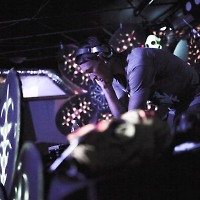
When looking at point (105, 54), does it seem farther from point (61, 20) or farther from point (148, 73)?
point (61, 20)

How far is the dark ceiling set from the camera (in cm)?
632

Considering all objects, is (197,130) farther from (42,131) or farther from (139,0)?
(42,131)

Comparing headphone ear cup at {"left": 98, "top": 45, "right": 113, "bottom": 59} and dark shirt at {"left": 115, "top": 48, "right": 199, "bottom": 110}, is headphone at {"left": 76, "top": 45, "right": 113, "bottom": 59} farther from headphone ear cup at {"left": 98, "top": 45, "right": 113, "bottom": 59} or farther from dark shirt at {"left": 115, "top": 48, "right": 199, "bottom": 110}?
dark shirt at {"left": 115, "top": 48, "right": 199, "bottom": 110}

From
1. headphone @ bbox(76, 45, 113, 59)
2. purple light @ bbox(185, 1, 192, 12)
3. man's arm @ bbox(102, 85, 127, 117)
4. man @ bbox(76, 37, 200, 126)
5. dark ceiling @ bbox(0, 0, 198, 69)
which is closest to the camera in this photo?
man @ bbox(76, 37, 200, 126)

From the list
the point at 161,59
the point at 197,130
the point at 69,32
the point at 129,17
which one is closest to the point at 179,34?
the point at 129,17

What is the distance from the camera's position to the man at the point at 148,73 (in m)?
2.11

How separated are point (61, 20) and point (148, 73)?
206 inches

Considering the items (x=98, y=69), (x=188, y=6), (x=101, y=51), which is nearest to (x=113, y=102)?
(x=98, y=69)

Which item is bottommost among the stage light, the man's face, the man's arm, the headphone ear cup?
the man's arm

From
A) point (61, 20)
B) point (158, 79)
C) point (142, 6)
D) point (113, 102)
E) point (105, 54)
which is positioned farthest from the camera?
point (61, 20)

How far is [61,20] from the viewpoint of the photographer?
6977mm

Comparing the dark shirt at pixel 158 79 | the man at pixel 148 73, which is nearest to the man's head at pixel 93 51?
the man at pixel 148 73

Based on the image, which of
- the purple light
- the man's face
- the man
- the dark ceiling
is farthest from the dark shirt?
the dark ceiling

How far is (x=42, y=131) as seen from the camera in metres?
7.34
